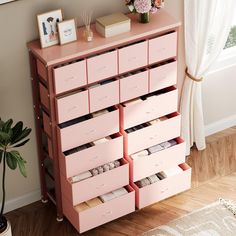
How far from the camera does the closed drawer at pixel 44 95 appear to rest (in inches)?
155

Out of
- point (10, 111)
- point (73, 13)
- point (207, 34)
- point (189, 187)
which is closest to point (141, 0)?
point (73, 13)

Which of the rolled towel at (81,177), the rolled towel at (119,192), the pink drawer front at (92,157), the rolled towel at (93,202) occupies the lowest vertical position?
the rolled towel at (93,202)

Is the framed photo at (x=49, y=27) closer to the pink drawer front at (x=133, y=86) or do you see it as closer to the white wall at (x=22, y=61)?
the white wall at (x=22, y=61)

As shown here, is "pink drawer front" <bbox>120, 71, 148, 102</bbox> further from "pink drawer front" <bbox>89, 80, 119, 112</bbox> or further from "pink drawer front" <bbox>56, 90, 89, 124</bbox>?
"pink drawer front" <bbox>56, 90, 89, 124</bbox>

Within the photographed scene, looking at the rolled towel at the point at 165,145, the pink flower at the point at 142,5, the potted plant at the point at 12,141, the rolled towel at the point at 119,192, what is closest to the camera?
the potted plant at the point at 12,141

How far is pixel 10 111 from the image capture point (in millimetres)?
4062

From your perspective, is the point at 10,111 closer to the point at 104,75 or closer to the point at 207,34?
the point at 104,75

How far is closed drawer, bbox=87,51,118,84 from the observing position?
3.86 metres

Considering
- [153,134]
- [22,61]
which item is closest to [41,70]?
[22,61]

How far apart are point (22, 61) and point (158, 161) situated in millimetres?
1066

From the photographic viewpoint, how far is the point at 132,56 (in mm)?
3984

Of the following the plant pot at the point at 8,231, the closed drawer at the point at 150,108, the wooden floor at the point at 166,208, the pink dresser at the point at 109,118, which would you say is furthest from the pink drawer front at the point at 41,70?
the wooden floor at the point at 166,208

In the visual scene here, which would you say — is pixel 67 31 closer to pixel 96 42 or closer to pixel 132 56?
pixel 96 42

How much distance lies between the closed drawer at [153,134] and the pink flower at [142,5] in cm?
72
